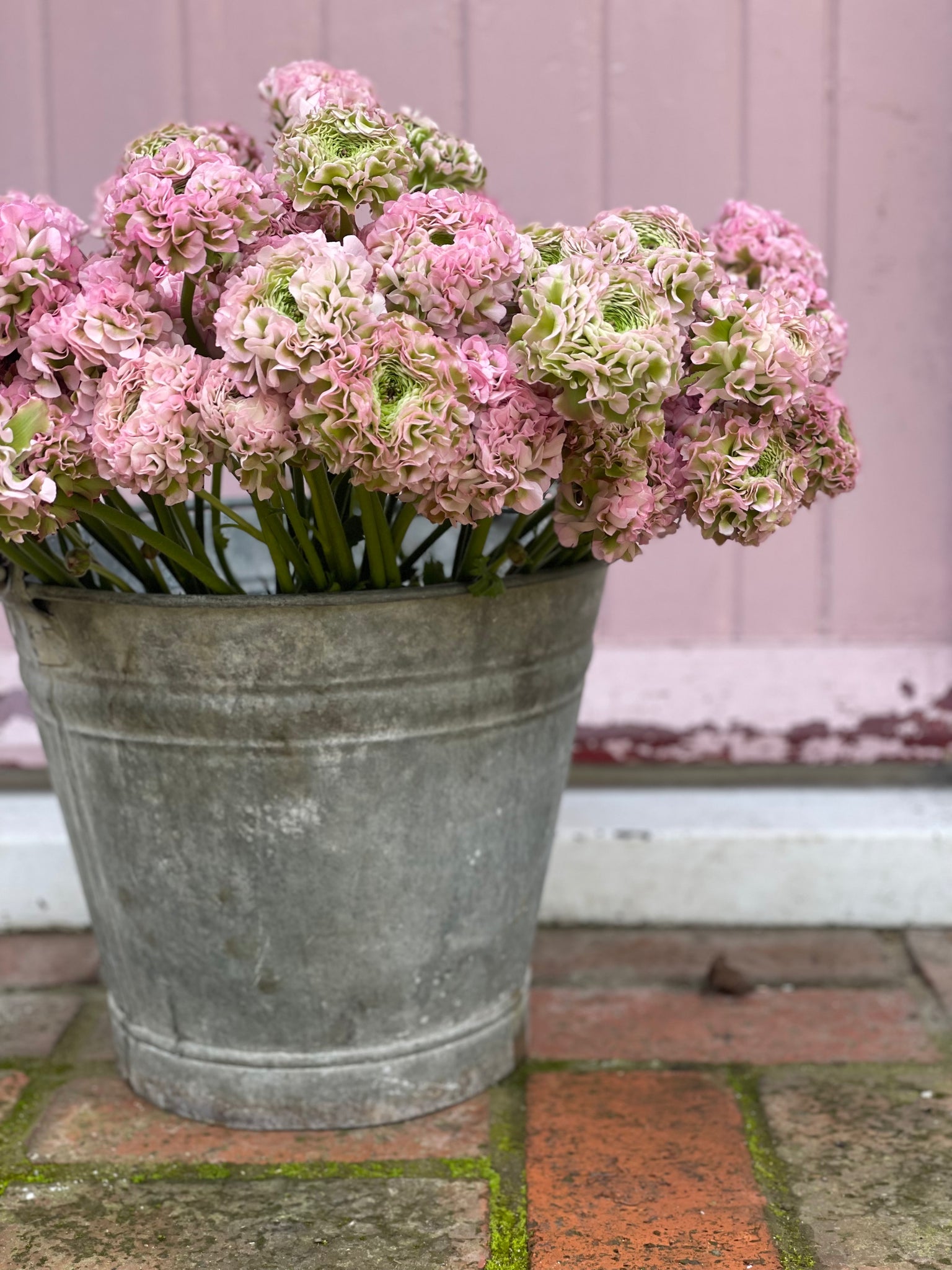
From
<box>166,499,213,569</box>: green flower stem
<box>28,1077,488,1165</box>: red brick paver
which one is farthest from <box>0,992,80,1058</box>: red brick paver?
<box>166,499,213,569</box>: green flower stem

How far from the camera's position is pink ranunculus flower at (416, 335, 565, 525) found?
1.06 meters

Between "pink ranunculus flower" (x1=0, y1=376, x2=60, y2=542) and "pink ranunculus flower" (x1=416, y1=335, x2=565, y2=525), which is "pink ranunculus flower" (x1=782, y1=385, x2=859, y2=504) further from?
"pink ranunculus flower" (x1=0, y1=376, x2=60, y2=542)

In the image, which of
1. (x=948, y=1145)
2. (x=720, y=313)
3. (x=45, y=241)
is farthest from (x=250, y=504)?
(x=948, y=1145)

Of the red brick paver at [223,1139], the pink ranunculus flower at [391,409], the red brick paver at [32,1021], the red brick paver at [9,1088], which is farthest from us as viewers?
the red brick paver at [32,1021]

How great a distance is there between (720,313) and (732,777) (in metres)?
1.03

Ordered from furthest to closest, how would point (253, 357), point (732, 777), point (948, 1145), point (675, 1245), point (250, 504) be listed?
point (732, 777), point (250, 504), point (948, 1145), point (675, 1245), point (253, 357)

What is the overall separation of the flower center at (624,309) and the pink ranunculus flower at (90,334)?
14.3 inches

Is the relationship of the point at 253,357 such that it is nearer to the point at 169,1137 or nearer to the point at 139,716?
the point at 139,716

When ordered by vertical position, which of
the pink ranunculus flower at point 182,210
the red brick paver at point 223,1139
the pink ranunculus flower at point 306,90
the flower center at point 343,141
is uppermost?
the pink ranunculus flower at point 306,90

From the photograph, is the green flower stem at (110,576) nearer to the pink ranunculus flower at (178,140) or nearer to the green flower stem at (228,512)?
the green flower stem at (228,512)

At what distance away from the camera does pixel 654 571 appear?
6.41ft

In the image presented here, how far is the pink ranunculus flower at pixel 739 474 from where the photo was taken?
1149 millimetres

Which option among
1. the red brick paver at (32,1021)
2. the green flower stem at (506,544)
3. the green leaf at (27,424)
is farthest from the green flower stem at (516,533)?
the red brick paver at (32,1021)

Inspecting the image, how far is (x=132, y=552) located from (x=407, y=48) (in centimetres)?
96
